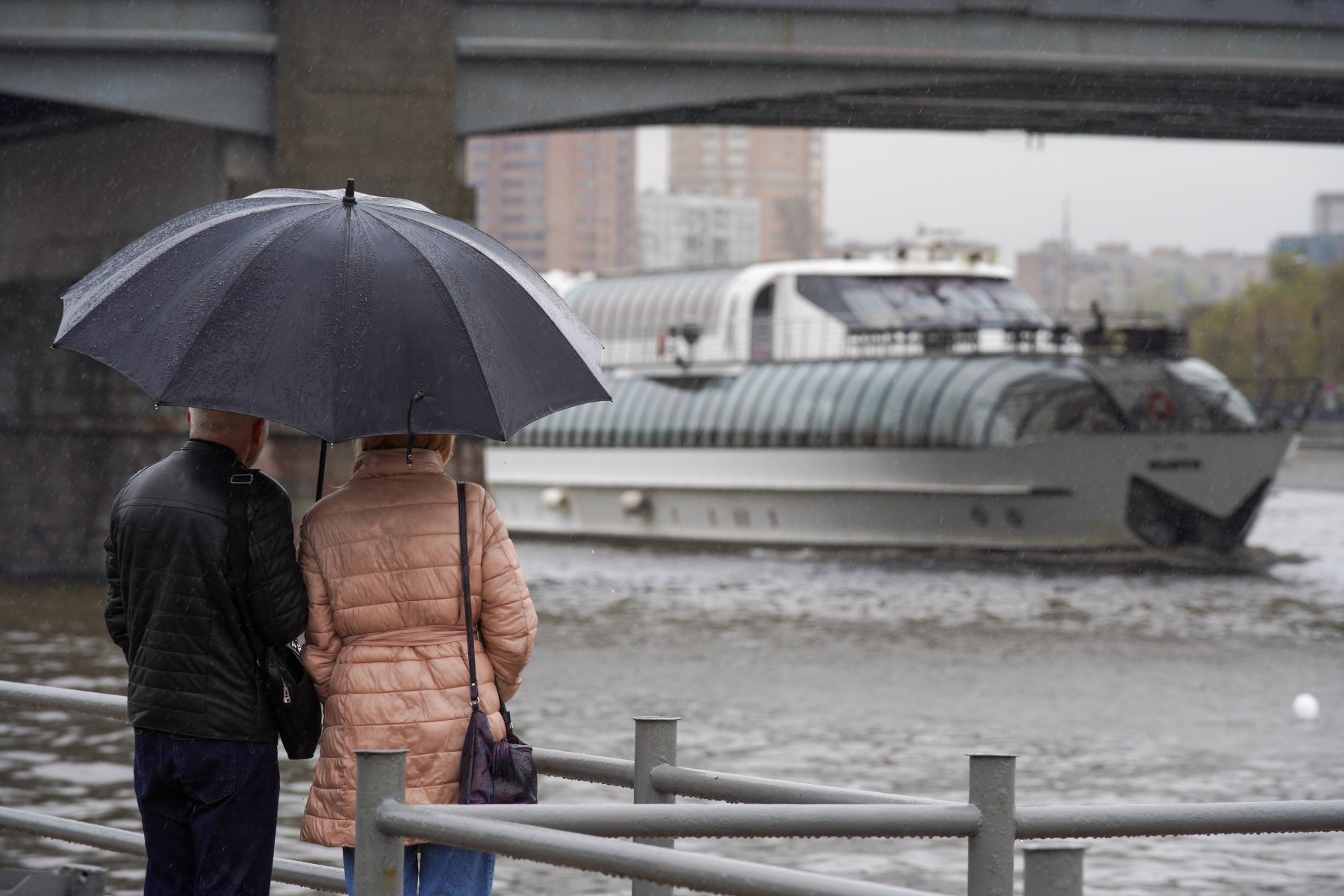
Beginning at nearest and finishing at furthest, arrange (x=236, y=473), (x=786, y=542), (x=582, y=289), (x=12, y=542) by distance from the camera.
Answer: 1. (x=236, y=473)
2. (x=12, y=542)
3. (x=786, y=542)
4. (x=582, y=289)

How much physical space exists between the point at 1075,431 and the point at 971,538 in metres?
2.62

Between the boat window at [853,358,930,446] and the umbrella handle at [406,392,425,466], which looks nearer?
the umbrella handle at [406,392,425,466]

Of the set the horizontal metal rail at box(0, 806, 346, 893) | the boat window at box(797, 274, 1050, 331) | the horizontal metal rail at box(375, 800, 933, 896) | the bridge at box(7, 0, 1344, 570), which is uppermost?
the bridge at box(7, 0, 1344, 570)

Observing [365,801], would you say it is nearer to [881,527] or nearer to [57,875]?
[57,875]

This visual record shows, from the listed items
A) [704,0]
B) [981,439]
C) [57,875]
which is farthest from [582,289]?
[57,875]

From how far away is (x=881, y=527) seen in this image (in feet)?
127

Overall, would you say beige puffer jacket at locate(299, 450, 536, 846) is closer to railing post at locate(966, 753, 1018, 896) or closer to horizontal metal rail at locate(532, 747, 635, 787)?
horizontal metal rail at locate(532, 747, 635, 787)

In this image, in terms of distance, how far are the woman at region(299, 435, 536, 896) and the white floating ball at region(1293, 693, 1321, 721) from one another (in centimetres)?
1297

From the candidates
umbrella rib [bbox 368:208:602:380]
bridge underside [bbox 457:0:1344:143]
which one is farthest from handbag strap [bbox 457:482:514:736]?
bridge underside [bbox 457:0:1344:143]

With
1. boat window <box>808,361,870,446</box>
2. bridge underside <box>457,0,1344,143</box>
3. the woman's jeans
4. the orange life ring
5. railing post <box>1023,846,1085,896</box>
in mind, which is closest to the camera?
railing post <box>1023,846,1085,896</box>

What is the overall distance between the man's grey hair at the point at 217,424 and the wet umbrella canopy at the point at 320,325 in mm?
91

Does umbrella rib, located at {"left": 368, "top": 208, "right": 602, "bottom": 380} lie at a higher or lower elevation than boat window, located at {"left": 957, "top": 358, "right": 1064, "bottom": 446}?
higher

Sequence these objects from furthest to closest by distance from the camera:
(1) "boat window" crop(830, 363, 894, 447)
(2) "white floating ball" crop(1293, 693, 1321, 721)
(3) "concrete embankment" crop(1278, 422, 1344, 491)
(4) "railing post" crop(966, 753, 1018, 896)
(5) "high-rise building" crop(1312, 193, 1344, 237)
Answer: (5) "high-rise building" crop(1312, 193, 1344, 237), (3) "concrete embankment" crop(1278, 422, 1344, 491), (1) "boat window" crop(830, 363, 894, 447), (2) "white floating ball" crop(1293, 693, 1321, 721), (4) "railing post" crop(966, 753, 1018, 896)

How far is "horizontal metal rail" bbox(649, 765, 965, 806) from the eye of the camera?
4023 millimetres
